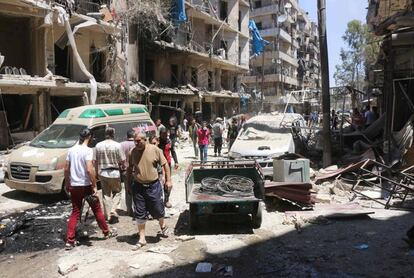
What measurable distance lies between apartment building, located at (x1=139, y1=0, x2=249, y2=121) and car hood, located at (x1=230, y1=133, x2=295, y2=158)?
1668 centimetres

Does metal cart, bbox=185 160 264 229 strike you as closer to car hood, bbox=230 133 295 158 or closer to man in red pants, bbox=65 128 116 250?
man in red pants, bbox=65 128 116 250

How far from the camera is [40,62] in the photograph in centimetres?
2062

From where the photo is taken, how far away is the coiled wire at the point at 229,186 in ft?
25.7

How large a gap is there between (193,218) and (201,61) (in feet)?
108

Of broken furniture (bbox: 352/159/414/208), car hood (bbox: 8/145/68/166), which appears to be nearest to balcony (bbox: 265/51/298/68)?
broken furniture (bbox: 352/159/414/208)

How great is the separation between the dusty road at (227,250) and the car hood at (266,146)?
3.46 m

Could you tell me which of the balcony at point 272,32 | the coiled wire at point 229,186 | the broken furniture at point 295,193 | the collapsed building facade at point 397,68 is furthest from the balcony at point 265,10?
the coiled wire at point 229,186

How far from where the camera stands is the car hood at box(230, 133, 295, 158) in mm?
11891

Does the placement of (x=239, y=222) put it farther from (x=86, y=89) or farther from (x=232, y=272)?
(x=86, y=89)

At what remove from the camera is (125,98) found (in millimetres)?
24891

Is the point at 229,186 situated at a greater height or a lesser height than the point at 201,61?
lesser

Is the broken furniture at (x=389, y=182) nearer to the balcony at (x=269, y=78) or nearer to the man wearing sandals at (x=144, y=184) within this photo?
the man wearing sandals at (x=144, y=184)

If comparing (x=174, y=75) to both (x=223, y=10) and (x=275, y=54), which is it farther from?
(x=275, y=54)

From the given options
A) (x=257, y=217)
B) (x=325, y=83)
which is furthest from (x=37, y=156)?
(x=325, y=83)
